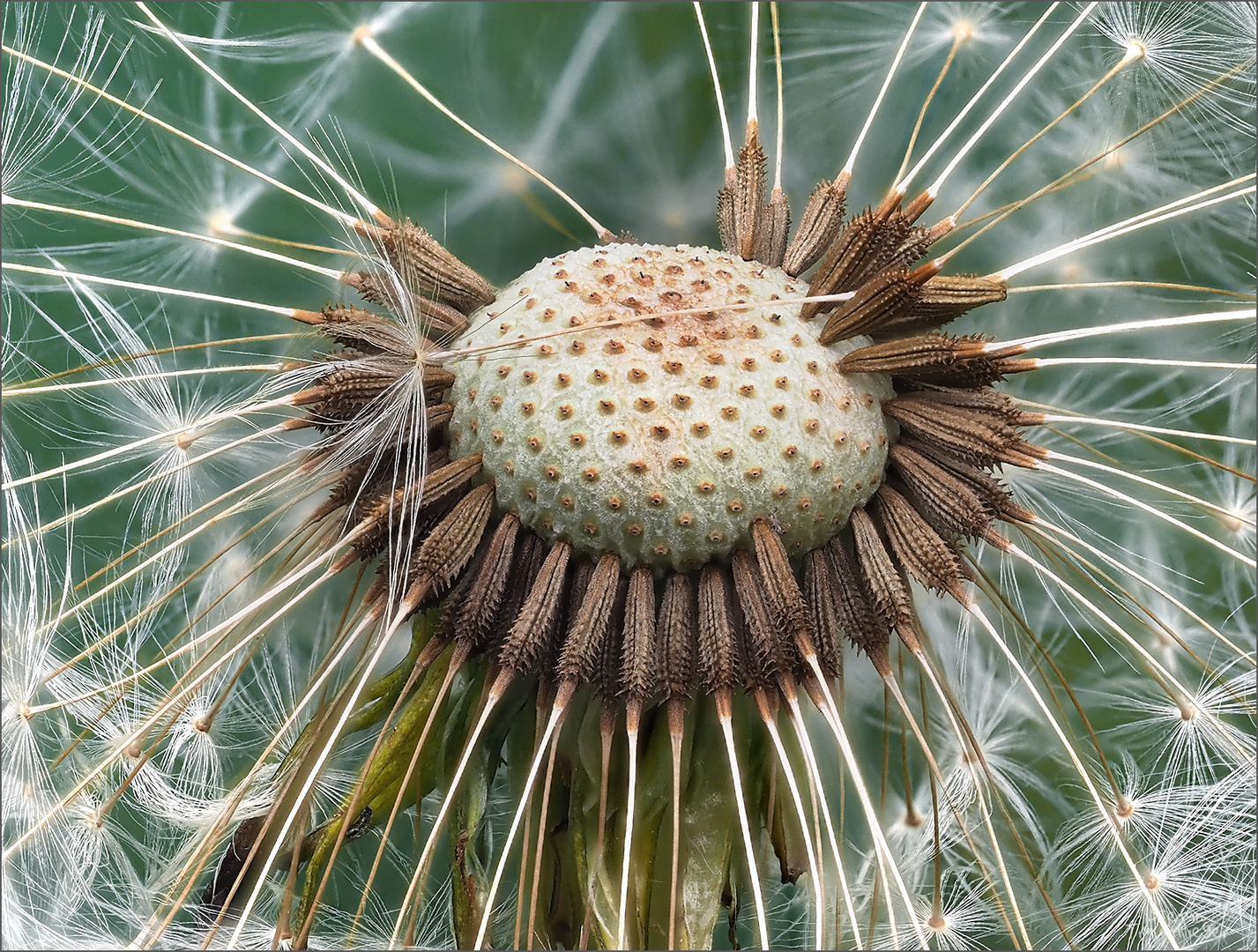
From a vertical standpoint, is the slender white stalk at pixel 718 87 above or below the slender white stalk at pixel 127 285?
above

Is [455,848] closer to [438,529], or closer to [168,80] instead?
[438,529]

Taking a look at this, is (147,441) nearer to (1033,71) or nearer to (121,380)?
(121,380)

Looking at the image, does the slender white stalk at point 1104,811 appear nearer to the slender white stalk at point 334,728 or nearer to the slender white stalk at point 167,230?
the slender white stalk at point 334,728

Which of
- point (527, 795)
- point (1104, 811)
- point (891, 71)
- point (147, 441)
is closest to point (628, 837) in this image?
point (527, 795)

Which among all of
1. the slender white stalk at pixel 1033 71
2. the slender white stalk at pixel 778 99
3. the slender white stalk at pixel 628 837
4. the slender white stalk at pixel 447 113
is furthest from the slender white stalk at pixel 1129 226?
the slender white stalk at pixel 628 837

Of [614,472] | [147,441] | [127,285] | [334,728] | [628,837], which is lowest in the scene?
[628,837]

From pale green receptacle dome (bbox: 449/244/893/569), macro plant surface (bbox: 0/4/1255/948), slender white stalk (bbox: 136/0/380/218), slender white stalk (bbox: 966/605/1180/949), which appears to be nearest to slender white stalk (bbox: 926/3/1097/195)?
macro plant surface (bbox: 0/4/1255/948)

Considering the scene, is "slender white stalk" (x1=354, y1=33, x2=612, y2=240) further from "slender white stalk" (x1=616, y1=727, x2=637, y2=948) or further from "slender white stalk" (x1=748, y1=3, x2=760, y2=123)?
"slender white stalk" (x1=616, y1=727, x2=637, y2=948)
